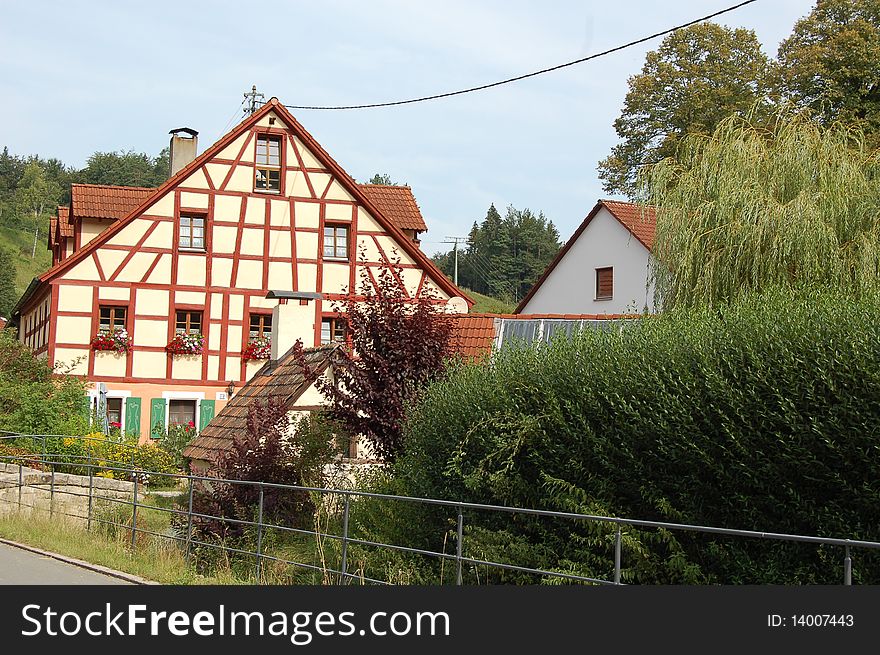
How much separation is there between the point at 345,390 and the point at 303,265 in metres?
18.5

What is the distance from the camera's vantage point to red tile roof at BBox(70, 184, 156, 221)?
3472 centimetres

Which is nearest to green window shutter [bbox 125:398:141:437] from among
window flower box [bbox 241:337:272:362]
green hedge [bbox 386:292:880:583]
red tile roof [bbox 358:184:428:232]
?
window flower box [bbox 241:337:272:362]

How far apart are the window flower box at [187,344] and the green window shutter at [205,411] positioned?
4.71 ft

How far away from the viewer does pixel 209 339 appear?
110 feet

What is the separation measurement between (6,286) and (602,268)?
60.0 metres

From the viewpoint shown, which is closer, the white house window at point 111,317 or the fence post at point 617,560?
the fence post at point 617,560

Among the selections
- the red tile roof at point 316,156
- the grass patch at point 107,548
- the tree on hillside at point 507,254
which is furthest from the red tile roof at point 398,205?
the tree on hillside at point 507,254

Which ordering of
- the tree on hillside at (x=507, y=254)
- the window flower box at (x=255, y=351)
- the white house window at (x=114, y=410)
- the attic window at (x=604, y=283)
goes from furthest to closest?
the tree on hillside at (x=507, y=254)
the attic window at (x=604, y=283)
the window flower box at (x=255, y=351)
the white house window at (x=114, y=410)

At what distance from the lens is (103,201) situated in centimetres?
3556

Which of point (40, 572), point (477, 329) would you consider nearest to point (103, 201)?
point (477, 329)

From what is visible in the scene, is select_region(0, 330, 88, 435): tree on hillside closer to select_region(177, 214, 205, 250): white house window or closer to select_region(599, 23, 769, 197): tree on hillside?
select_region(177, 214, 205, 250): white house window

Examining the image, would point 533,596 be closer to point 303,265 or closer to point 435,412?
point 435,412

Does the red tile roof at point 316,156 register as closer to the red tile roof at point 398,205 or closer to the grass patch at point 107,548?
the red tile roof at point 398,205

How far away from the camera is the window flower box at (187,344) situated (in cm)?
3291
